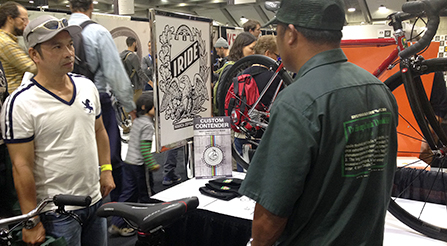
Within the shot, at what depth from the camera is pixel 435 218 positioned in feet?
6.44

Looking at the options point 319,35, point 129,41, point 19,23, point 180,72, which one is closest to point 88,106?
point 180,72

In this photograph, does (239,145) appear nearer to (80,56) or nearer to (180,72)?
(180,72)

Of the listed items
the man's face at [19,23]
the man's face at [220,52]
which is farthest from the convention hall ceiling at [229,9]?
the man's face at [19,23]

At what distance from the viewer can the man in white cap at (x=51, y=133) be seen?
4.77 ft

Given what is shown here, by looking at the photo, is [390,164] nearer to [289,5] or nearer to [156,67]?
[289,5]

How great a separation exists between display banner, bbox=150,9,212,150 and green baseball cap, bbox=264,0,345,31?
1457 mm

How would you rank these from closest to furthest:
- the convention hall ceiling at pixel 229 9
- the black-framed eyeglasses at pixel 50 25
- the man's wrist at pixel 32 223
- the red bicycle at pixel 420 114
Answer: the man's wrist at pixel 32 223 → the black-framed eyeglasses at pixel 50 25 → the red bicycle at pixel 420 114 → the convention hall ceiling at pixel 229 9

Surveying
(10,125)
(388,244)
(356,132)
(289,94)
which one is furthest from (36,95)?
(388,244)

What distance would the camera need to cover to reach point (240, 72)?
9.87 feet

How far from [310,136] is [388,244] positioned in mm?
1191

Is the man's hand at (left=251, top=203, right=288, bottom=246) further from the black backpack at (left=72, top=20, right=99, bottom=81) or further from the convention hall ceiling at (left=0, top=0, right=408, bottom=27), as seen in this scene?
the convention hall ceiling at (left=0, top=0, right=408, bottom=27)

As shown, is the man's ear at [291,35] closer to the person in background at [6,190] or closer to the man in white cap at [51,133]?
the man in white cap at [51,133]

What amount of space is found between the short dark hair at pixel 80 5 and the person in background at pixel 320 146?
2.13m

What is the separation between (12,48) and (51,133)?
1699mm
